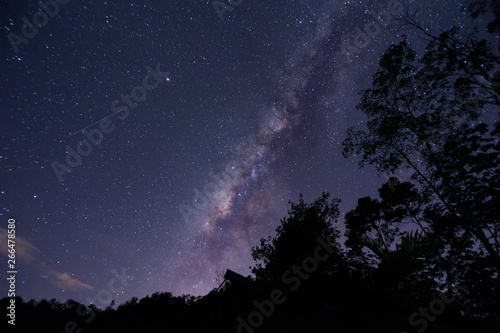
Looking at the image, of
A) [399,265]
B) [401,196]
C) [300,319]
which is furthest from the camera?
[401,196]

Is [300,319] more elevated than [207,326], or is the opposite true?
[207,326]

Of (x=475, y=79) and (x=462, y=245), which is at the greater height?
(x=475, y=79)

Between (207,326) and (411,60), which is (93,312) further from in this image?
(411,60)

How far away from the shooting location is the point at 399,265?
7426 millimetres

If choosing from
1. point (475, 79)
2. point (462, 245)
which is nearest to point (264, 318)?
point (462, 245)

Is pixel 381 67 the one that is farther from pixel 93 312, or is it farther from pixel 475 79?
pixel 93 312

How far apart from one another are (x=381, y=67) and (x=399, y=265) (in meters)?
13.1

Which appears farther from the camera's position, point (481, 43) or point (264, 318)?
point (264, 318)

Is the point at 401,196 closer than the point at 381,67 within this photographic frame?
No

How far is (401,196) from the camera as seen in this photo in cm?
1958

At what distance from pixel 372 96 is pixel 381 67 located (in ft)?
6.36

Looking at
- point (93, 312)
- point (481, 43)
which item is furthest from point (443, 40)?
point (93, 312)

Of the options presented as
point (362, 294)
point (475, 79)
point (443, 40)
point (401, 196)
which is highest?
point (443, 40)

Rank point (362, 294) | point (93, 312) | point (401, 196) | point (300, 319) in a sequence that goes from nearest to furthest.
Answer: point (362, 294) → point (300, 319) → point (401, 196) → point (93, 312)
